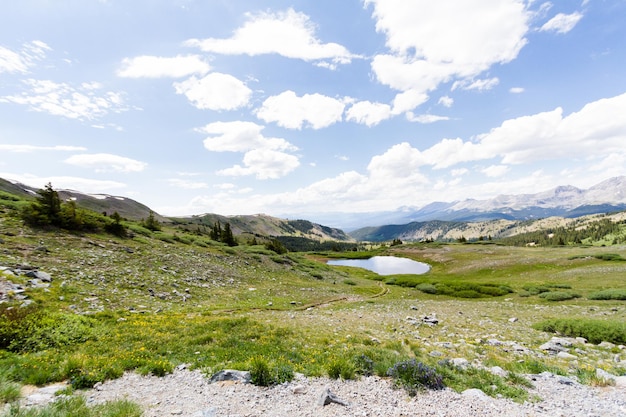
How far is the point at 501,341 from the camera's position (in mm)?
17000

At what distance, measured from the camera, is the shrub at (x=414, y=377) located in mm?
9102

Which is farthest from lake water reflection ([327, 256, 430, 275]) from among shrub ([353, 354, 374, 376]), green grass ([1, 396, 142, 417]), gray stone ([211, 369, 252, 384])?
green grass ([1, 396, 142, 417])

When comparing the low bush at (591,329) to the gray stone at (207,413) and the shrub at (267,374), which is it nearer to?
the shrub at (267,374)

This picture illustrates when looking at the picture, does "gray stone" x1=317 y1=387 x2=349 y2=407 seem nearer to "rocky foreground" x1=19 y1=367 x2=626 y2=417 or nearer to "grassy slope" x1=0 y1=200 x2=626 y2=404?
"rocky foreground" x1=19 y1=367 x2=626 y2=417

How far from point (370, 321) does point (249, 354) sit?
548 inches

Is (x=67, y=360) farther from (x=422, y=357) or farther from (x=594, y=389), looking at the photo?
(x=594, y=389)

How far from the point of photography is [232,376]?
9695 mm

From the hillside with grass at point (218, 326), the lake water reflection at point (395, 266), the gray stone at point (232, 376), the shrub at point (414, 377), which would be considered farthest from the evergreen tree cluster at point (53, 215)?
the lake water reflection at point (395, 266)

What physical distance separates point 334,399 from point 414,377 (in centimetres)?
308

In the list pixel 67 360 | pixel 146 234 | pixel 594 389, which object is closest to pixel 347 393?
pixel 594 389

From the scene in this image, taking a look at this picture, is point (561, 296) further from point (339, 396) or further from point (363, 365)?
point (339, 396)

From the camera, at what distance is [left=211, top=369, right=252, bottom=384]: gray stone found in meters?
9.55

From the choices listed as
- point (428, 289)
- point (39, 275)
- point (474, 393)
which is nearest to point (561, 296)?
point (428, 289)

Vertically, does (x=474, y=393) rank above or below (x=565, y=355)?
above
